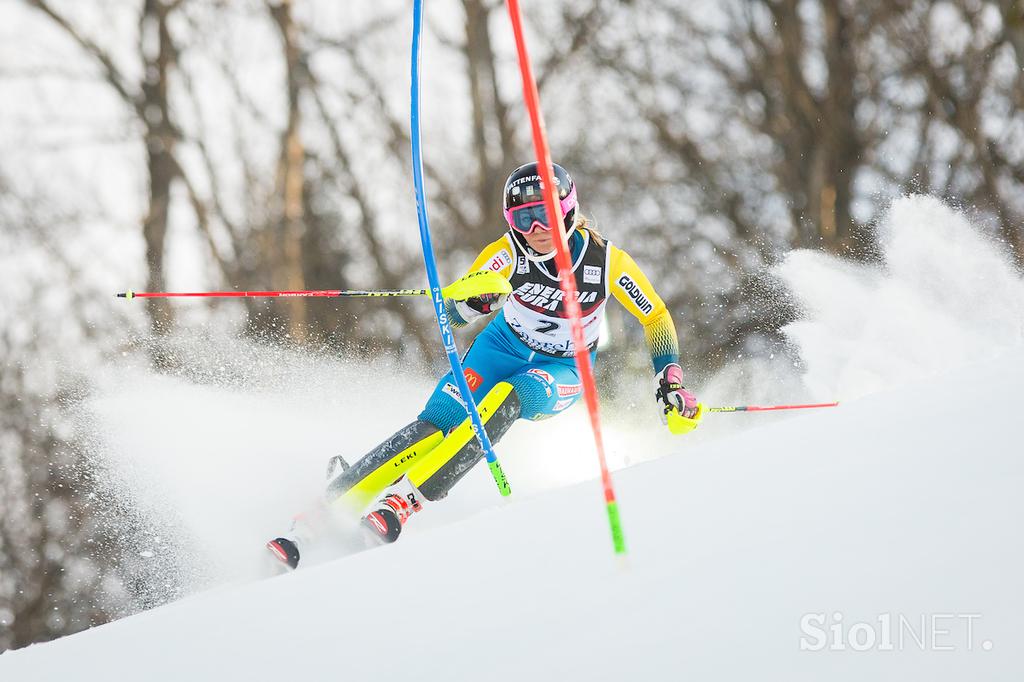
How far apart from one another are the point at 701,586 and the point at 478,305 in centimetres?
230

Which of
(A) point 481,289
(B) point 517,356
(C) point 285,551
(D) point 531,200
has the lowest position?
(C) point 285,551

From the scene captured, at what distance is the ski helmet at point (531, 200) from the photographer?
153 inches

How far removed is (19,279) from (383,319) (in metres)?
6.08

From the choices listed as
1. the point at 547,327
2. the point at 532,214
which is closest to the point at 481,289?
the point at 532,214

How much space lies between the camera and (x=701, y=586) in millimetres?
1706

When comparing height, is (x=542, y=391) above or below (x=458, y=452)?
above

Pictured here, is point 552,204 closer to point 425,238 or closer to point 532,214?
point 425,238

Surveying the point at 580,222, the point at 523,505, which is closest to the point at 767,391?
the point at 580,222

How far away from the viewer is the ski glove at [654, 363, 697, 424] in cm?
406

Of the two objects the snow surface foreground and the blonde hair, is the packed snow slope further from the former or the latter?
the blonde hair

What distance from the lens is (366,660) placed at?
1.82 meters

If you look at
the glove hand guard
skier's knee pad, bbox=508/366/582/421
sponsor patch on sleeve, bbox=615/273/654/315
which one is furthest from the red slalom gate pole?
sponsor patch on sleeve, bbox=615/273/654/315

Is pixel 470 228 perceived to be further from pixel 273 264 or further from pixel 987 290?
pixel 987 290

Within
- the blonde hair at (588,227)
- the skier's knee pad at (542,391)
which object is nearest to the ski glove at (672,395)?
the skier's knee pad at (542,391)
